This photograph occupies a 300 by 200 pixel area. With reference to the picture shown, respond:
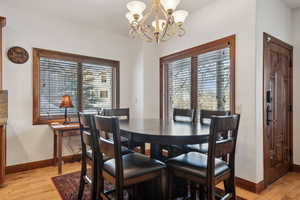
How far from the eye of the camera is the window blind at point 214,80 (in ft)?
8.80

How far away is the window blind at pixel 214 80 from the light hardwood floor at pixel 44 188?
1146 mm

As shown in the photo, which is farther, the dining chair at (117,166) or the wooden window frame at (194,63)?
the wooden window frame at (194,63)

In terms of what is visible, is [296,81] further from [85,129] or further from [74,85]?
[74,85]

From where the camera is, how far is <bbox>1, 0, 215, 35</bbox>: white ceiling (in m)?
2.75

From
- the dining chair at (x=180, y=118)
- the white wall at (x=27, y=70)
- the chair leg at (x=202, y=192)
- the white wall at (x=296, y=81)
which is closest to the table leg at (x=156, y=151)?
the dining chair at (x=180, y=118)

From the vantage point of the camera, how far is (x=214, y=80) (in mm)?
2873

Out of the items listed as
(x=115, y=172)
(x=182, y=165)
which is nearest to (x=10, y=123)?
(x=115, y=172)

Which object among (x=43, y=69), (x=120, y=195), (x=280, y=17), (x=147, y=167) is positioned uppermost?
(x=280, y=17)

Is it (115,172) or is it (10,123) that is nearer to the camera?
(115,172)

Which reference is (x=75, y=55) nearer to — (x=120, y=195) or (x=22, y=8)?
(x=22, y=8)

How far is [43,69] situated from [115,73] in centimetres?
136

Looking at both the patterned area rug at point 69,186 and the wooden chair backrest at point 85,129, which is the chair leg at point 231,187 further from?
the wooden chair backrest at point 85,129

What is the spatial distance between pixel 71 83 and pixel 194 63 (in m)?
2.29

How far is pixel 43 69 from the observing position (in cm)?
317
